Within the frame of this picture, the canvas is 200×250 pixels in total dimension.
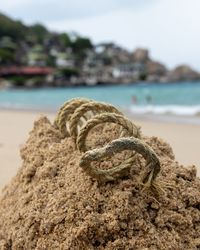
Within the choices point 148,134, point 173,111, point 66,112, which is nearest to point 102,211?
point 66,112

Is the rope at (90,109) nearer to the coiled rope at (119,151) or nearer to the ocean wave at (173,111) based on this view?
the coiled rope at (119,151)

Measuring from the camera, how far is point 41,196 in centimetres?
260

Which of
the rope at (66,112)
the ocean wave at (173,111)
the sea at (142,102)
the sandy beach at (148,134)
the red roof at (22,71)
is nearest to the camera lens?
the rope at (66,112)

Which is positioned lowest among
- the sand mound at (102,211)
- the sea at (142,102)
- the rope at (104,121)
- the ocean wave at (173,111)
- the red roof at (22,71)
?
the red roof at (22,71)

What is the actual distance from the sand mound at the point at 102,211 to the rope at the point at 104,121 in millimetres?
110

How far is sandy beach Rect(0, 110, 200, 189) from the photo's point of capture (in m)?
6.53

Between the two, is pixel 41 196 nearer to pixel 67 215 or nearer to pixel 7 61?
pixel 67 215

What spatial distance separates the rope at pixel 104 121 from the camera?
2.45m

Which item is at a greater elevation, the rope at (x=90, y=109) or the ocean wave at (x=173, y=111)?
the rope at (x=90, y=109)

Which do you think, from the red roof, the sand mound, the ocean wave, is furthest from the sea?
the red roof

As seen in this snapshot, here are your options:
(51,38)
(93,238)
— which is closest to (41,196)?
(93,238)

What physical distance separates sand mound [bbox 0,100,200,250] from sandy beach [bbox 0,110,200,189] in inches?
81.5

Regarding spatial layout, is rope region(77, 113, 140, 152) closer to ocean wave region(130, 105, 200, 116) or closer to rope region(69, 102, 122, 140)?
rope region(69, 102, 122, 140)

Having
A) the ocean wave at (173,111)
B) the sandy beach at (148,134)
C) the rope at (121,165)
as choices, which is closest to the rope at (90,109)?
the rope at (121,165)
